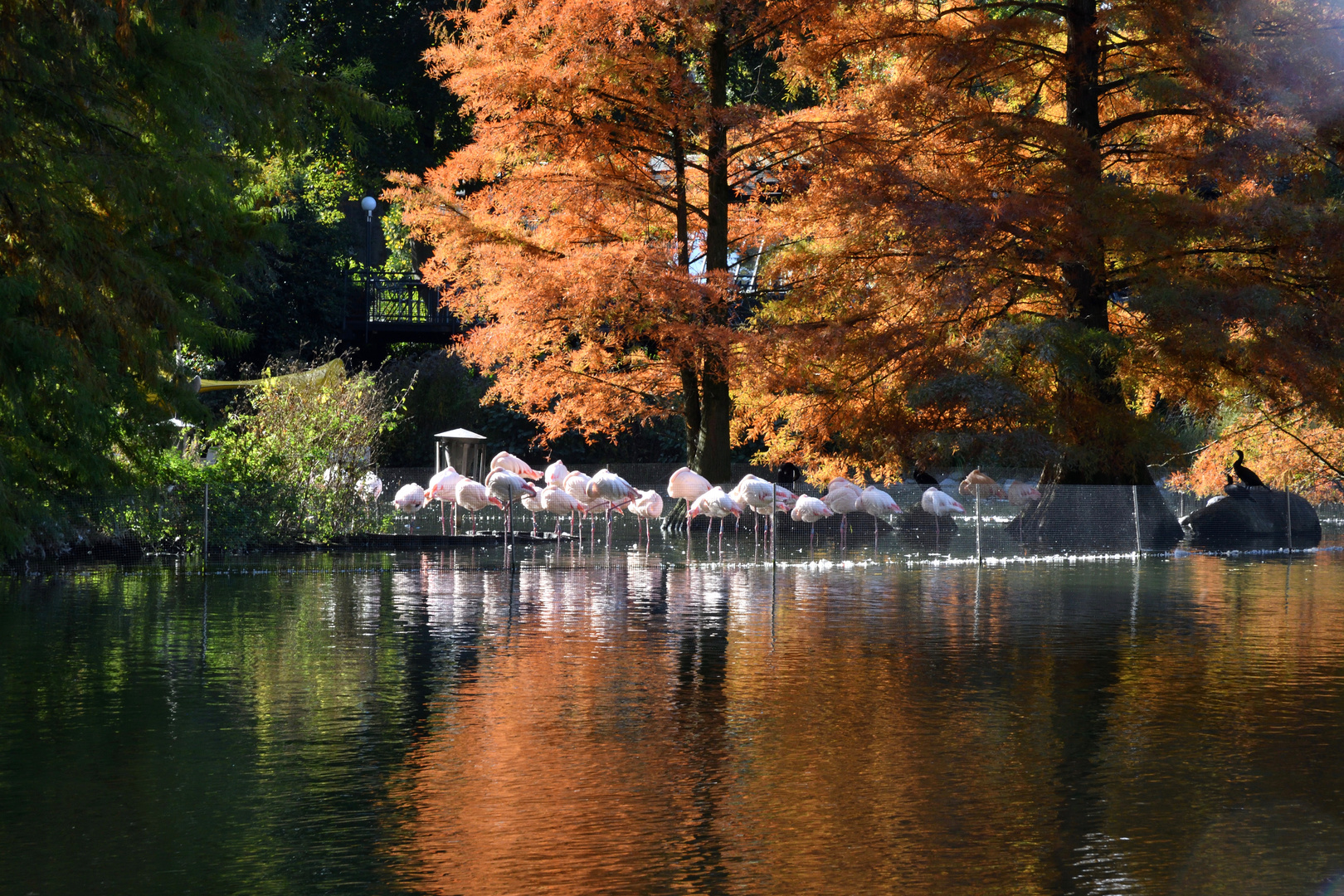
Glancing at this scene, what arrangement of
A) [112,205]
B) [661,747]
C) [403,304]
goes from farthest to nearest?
[403,304], [112,205], [661,747]

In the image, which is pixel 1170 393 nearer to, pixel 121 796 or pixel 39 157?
pixel 39 157

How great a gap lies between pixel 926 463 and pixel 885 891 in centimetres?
1929

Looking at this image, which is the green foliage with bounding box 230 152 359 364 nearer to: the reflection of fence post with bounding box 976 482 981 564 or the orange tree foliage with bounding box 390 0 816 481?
the orange tree foliage with bounding box 390 0 816 481

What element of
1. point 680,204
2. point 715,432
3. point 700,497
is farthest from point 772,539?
point 680,204

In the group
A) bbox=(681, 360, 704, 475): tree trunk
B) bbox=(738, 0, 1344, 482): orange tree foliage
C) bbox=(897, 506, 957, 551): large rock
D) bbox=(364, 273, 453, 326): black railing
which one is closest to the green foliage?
bbox=(364, 273, 453, 326): black railing

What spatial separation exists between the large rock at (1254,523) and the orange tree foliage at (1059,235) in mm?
2533

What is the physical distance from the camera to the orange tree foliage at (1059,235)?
23047 mm

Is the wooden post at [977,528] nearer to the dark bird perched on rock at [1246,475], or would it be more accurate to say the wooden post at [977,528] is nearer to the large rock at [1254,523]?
the large rock at [1254,523]

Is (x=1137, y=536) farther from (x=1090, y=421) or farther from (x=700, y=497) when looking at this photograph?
(x=700, y=497)

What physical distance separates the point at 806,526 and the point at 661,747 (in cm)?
1984

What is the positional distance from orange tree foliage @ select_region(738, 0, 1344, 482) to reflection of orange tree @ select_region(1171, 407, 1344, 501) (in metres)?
2.49

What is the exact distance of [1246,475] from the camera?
1118 inches

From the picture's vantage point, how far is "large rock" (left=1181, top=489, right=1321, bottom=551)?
27.9 m

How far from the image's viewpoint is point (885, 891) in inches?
232
